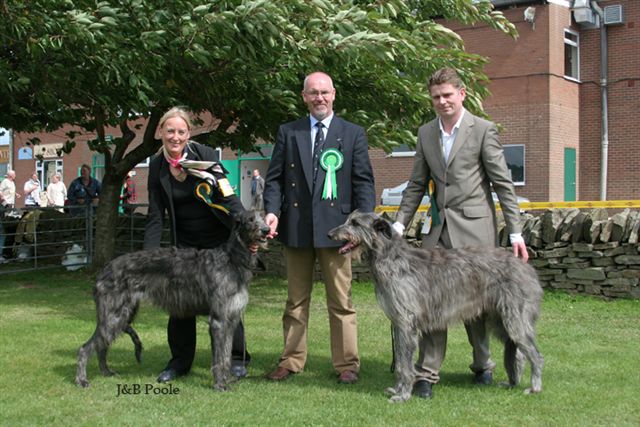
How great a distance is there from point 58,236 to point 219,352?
1130 cm

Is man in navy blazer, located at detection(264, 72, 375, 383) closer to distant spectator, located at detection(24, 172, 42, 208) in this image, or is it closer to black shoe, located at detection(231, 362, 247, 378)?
black shoe, located at detection(231, 362, 247, 378)

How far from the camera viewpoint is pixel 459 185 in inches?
226

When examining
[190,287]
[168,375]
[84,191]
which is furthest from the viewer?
[84,191]

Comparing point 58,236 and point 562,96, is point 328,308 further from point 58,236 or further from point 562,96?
point 562,96

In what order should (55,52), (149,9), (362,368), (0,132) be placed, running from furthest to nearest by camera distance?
(0,132)
(55,52)
(149,9)
(362,368)

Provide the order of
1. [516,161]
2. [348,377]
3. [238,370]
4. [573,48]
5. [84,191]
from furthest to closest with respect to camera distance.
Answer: [573,48] → [516,161] → [84,191] → [238,370] → [348,377]

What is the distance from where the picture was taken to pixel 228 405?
5.38 m

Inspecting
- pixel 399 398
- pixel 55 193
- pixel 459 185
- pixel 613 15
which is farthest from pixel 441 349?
pixel 613 15

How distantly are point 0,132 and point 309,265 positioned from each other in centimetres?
1010

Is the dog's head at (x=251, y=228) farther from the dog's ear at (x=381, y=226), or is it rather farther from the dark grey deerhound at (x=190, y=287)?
the dog's ear at (x=381, y=226)

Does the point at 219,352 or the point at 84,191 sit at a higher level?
the point at 84,191

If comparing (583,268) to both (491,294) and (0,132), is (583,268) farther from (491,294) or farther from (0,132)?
(0,132)

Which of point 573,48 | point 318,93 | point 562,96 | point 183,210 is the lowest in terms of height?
point 183,210

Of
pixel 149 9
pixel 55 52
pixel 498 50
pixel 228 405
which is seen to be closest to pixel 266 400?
pixel 228 405
